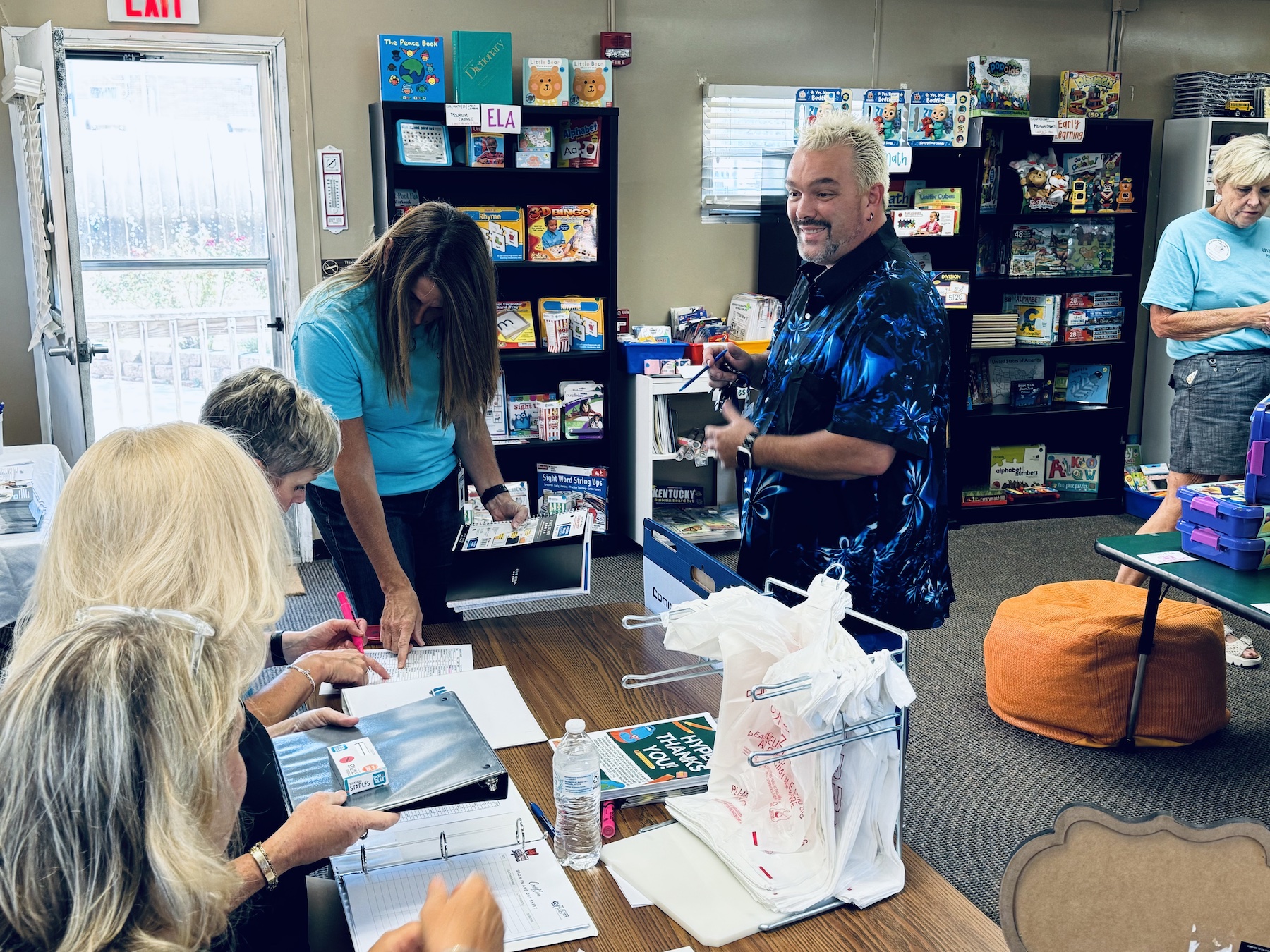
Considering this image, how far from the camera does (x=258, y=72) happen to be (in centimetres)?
450

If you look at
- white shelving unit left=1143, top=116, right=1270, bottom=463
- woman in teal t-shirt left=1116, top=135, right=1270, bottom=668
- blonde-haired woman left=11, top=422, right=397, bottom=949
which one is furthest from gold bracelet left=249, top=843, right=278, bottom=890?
white shelving unit left=1143, top=116, right=1270, bottom=463

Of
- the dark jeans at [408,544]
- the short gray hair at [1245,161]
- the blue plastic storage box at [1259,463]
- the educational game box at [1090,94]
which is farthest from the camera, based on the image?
the educational game box at [1090,94]

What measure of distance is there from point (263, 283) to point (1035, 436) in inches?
163

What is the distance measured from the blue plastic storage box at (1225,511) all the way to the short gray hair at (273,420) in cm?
221

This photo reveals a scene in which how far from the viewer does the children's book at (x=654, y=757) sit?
155cm

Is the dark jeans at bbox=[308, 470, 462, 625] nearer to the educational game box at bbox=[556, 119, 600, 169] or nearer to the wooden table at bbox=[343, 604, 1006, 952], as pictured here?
the wooden table at bbox=[343, 604, 1006, 952]

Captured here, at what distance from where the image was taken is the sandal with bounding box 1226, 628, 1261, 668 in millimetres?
3773

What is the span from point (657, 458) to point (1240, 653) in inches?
95.4

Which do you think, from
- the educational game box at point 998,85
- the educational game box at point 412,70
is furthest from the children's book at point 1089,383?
the educational game box at point 412,70

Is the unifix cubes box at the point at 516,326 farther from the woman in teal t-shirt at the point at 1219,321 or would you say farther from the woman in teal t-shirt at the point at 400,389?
the woman in teal t-shirt at the point at 1219,321

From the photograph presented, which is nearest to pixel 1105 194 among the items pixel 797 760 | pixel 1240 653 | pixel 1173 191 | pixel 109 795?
pixel 1173 191

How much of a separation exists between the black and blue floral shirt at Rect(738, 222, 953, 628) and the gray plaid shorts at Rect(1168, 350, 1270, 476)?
7.12 feet

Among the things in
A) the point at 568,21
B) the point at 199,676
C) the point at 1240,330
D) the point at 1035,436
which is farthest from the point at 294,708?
the point at 1035,436

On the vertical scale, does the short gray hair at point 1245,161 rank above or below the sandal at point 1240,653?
above
